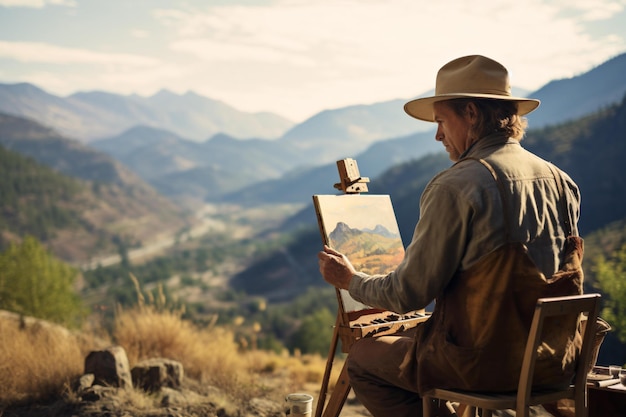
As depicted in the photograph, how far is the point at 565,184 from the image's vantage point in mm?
2516

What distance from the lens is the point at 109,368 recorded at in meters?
4.96

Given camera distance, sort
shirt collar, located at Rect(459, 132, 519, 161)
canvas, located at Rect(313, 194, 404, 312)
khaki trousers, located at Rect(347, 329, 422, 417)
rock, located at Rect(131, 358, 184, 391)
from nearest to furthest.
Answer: shirt collar, located at Rect(459, 132, 519, 161) < khaki trousers, located at Rect(347, 329, 422, 417) < canvas, located at Rect(313, 194, 404, 312) < rock, located at Rect(131, 358, 184, 391)

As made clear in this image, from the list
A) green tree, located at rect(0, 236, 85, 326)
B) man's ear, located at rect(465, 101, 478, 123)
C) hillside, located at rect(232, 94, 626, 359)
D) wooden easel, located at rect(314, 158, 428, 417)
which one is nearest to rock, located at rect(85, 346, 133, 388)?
wooden easel, located at rect(314, 158, 428, 417)

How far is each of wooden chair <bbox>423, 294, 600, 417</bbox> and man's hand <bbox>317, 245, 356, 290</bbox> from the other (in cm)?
61

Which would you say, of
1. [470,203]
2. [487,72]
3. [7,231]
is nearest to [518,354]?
[470,203]

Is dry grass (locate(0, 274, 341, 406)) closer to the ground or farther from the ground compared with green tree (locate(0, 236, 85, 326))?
farther from the ground

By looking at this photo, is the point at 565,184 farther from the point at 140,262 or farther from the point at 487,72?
the point at 140,262

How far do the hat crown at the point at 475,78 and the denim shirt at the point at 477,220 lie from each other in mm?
202

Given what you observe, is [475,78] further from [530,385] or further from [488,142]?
[530,385]

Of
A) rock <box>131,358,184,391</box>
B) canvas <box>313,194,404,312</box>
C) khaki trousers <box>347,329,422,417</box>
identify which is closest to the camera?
khaki trousers <box>347,329,422,417</box>

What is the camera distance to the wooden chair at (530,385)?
7.30 ft

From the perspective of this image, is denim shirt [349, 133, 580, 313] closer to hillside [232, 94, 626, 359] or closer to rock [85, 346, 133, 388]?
rock [85, 346, 133, 388]

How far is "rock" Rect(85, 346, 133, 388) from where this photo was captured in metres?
4.94

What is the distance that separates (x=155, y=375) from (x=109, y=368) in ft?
1.51
